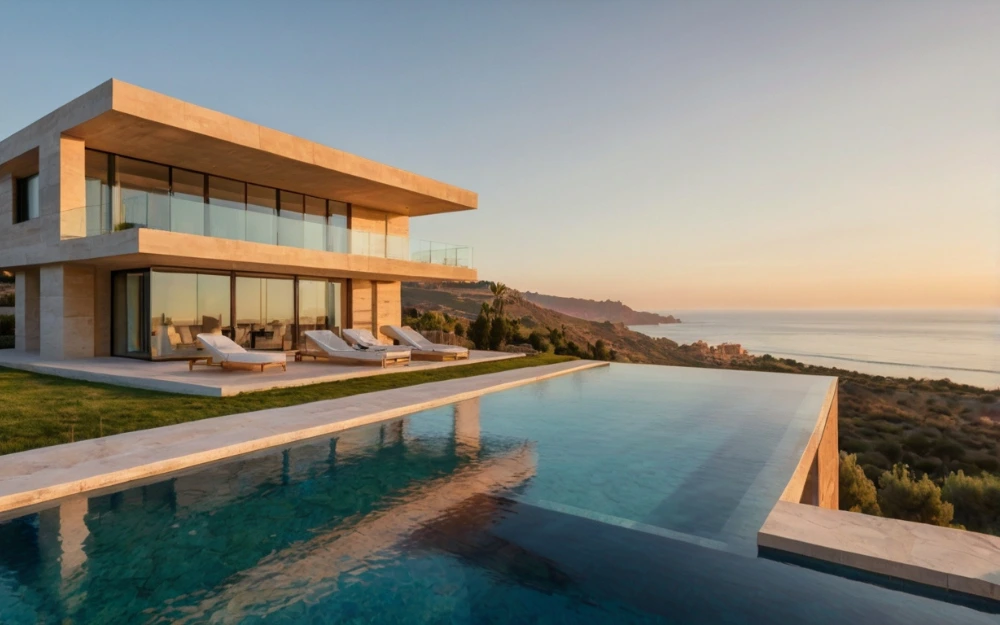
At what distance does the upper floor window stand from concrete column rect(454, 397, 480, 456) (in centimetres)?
1539

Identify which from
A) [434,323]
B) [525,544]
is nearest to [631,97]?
[434,323]

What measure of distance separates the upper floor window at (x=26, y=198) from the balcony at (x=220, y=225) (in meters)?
4.94

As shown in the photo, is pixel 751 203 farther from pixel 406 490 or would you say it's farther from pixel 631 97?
pixel 406 490

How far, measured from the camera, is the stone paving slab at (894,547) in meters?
3.54

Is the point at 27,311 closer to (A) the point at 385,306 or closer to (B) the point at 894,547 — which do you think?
(A) the point at 385,306

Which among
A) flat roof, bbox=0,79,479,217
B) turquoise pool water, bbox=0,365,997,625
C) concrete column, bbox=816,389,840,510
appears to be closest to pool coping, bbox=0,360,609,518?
turquoise pool water, bbox=0,365,997,625

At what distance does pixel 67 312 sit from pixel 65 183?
3.46m

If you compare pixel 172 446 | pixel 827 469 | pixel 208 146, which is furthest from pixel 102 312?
pixel 827 469

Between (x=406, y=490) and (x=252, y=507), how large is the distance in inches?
54.4

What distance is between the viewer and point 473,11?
17375 millimetres

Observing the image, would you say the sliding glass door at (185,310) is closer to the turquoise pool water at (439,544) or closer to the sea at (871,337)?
the turquoise pool water at (439,544)

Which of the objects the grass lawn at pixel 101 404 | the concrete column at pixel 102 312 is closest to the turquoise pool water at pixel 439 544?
the grass lawn at pixel 101 404

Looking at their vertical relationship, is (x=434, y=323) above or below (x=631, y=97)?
below

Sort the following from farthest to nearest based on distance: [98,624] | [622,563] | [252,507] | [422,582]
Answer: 1. [252,507]
2. [622,563]
3. [422,582]
4. [98,624]
